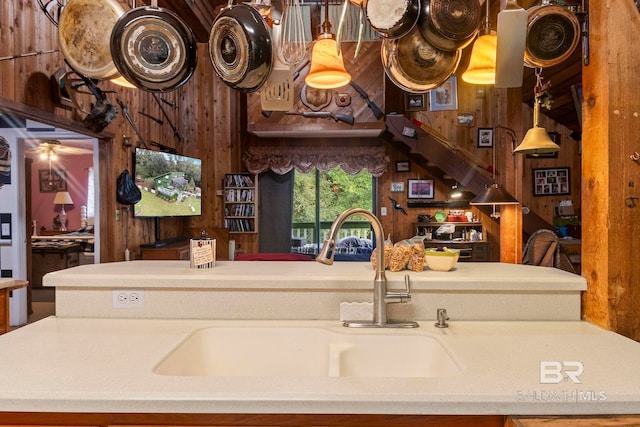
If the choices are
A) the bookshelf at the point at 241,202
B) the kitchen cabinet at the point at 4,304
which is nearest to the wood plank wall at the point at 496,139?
the bookshelf at the point at 241,202

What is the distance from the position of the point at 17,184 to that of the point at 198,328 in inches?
178

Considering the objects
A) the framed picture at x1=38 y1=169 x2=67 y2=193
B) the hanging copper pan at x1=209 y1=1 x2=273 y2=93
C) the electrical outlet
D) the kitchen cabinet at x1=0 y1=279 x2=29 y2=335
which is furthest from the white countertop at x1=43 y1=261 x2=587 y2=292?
the framed picture at x1=38 y1=169 x2=67 y2=193

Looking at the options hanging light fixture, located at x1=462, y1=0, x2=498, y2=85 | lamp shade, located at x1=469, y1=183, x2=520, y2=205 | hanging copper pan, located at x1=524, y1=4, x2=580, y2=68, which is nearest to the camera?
hanging copper pan, located at x1=524, y1=4, x2=580, y2=68

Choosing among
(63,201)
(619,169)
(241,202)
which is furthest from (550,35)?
(63,201)

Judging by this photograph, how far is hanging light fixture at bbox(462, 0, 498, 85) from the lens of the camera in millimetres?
2014

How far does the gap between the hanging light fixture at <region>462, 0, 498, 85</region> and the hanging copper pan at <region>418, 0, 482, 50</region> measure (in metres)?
0.28

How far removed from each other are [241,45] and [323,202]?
19.3ft

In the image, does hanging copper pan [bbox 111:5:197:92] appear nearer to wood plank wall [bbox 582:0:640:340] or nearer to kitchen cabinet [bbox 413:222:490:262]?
wood plank wall [bbox 582:0:640:340]

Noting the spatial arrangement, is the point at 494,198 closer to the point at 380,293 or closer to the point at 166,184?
the point at 380,293

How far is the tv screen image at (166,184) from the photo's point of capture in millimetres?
5008

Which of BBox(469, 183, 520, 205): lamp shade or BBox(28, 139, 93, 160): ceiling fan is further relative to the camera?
BBox(28, 139, 93, 160): ceiling fan

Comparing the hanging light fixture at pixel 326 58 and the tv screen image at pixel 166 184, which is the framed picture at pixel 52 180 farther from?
the hanging light fixture at pixel 326 58

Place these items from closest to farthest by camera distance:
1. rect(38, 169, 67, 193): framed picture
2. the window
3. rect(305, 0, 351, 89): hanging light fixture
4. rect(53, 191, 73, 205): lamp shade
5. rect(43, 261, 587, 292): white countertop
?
rect(43, 261, 587, 292): white countertop, rect(305, 0, 351, 89): hanging light fixture, the window, rect(53, 191, 73, 205): lamp shade, rect(38, 169, 67, 193): framed picture

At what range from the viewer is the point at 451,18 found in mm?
1683
